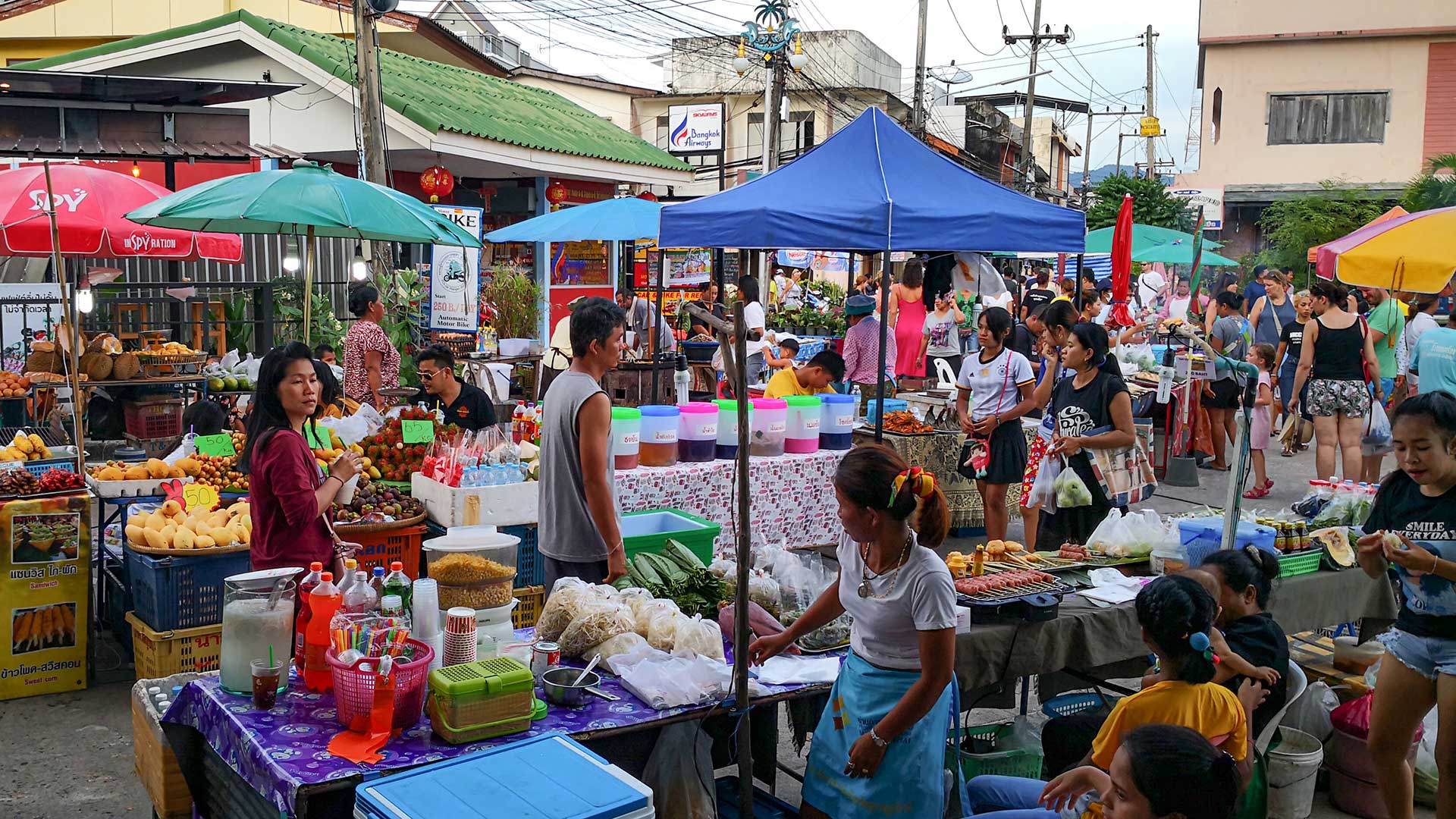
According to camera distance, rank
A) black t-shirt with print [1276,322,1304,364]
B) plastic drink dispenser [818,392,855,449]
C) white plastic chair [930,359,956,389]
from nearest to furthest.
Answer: plastic drink dispenser [818,392,855,449], white plastic chair [930,359,956,389], black t-shirt with print [1276,322,1304,364]

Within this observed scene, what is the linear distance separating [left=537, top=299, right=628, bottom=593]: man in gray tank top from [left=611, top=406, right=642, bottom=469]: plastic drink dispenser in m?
2.18

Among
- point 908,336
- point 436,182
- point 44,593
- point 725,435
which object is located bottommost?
point 44,593

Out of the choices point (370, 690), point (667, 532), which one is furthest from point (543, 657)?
point (667, 532)

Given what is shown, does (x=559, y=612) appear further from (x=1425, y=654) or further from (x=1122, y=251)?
(x=1122, y=251)

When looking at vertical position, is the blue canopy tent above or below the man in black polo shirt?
above

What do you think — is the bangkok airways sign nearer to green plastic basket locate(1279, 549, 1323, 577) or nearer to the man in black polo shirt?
the man in black polo shirt

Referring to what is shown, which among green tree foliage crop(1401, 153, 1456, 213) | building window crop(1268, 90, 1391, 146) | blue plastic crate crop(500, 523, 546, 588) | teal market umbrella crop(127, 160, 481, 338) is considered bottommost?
blue plastic crate crop(500, 523, 546, 588)

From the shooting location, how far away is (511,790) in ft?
9.56

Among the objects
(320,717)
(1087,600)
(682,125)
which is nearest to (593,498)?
(320,717)

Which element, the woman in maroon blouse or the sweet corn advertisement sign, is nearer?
the woman in maroon blouse

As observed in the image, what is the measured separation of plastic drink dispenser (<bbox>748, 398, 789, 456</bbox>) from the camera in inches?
320

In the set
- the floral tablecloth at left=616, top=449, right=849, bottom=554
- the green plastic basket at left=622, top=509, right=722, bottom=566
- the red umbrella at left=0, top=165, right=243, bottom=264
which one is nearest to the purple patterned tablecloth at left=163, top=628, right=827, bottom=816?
the green plastic basket at left=622, top=509, right=722, bottom=566

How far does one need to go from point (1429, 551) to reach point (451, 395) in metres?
5.59

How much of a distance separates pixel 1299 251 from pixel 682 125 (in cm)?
1358
